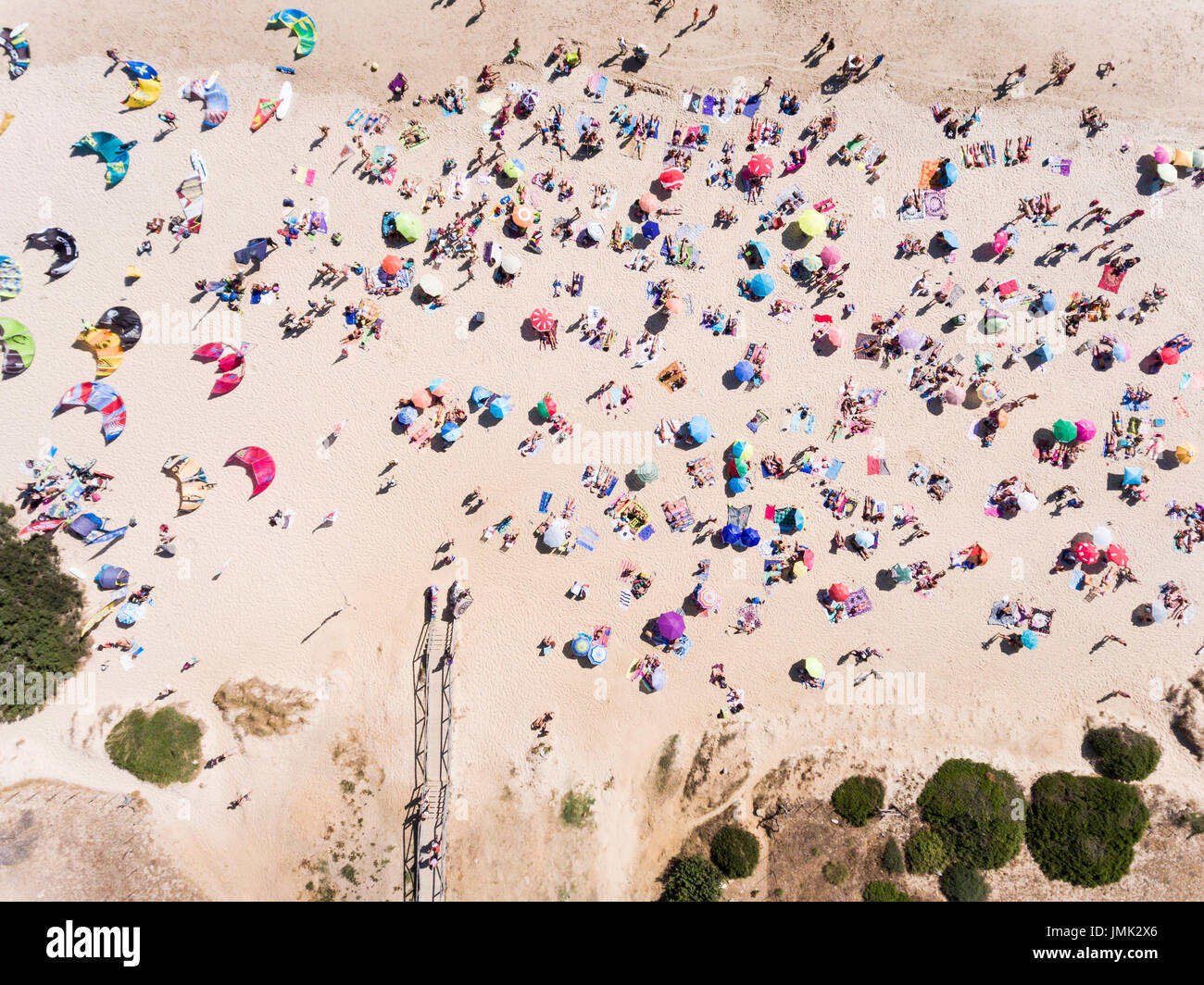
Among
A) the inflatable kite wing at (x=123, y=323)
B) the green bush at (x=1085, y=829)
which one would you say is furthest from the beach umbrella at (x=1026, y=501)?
the inflatable kite wing at (x=123, y=323)

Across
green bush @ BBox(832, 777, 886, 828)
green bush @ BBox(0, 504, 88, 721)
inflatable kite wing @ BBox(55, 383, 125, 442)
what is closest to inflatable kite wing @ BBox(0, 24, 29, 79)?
inflatable kite wing @ BBox(55, 383, 125, 442)

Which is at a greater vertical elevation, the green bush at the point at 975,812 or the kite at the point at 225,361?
the kite at the point at 225,361

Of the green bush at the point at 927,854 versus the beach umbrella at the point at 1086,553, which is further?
the beach umbrella at the point at 1086,553

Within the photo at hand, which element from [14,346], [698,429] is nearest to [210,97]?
[14,346]

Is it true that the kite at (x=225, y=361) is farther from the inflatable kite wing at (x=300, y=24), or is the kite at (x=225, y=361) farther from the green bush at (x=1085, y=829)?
the green bush at (x=1085, y=829)

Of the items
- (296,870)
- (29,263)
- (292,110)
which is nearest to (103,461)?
(29,263)

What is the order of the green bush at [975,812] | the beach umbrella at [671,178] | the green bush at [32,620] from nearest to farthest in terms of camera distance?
the green bush at [32,620] < the green bush at [975,812] < the beach umbrella at [671,178]

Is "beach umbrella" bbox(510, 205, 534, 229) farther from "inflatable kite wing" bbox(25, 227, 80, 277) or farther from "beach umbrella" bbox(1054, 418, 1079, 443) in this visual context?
"beach umbrella" bbox(1054, 418, 1079, 443)

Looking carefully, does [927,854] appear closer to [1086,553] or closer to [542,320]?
[1086,553]
